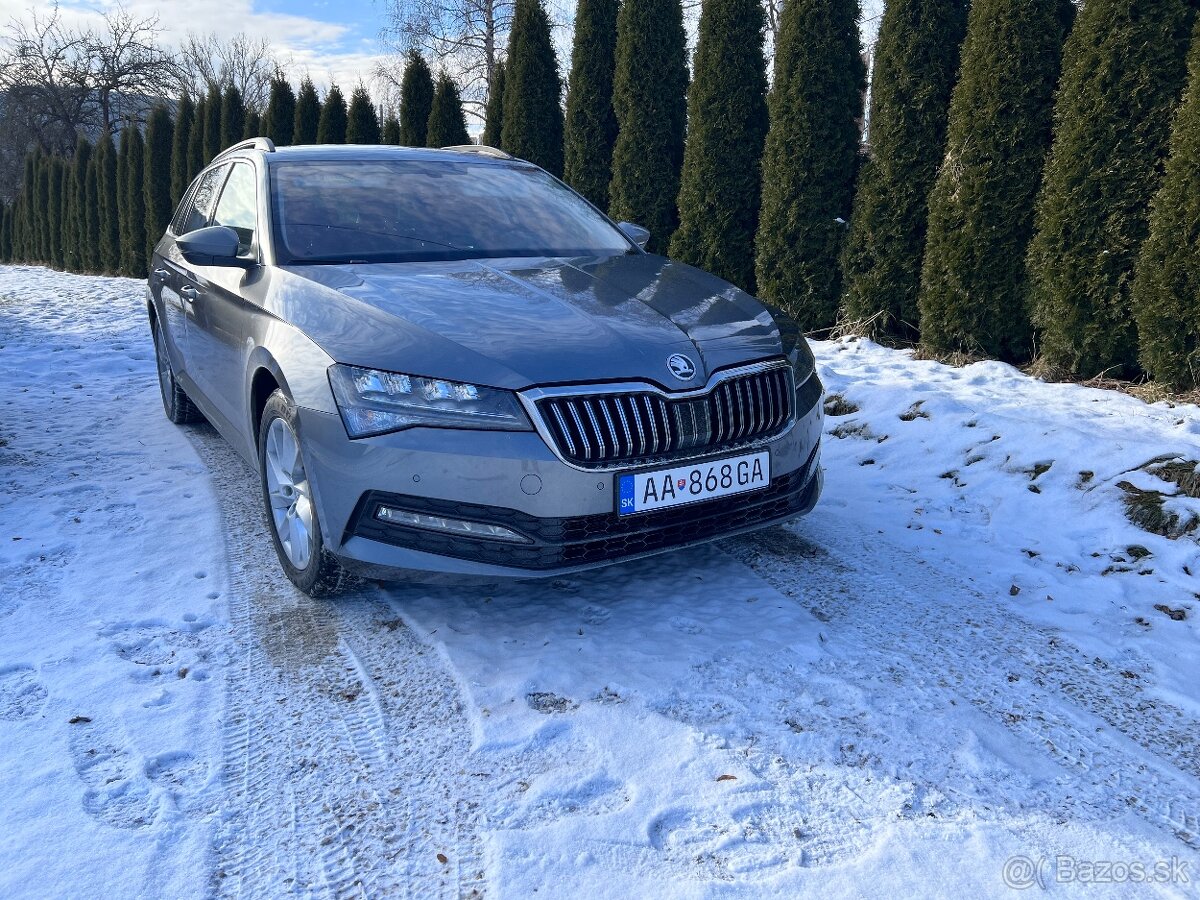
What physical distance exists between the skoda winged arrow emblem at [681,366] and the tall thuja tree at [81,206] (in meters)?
A: 31.7

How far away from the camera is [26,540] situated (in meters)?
3.85

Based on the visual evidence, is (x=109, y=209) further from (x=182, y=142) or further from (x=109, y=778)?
(x=109, y=778)

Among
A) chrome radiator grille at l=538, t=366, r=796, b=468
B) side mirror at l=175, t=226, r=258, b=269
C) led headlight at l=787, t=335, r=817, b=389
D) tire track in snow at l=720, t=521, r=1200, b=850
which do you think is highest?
side mirror at l=175, t=226, r=258, b=269

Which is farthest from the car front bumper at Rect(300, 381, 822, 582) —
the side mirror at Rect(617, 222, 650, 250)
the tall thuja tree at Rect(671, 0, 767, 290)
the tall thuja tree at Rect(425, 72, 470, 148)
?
the tall thuja tree at Rect(425, 72, 470, 148)

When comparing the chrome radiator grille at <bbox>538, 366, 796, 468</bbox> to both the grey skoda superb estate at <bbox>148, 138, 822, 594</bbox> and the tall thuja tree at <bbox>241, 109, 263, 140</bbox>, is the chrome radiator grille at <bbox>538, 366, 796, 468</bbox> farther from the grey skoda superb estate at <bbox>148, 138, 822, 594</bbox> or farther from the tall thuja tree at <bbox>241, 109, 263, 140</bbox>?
the tall thuja tree at <bbox>241, 109, 263, 140</bbox>

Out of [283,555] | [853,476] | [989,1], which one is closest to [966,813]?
[283,555]

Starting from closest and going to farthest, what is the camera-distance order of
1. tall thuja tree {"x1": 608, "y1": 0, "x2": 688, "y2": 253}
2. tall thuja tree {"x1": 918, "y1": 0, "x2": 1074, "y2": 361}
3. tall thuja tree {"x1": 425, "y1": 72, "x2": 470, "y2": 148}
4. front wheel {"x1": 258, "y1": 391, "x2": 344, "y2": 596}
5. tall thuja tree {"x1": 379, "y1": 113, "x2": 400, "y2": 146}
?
front wheel {"x1": 258, "y1": 391, "x2": 344, "y2": 596}
tall thuja tree {"x1": 918, "y1": 0, "x2": 1074, "y2": 361}
tall thuja tree {"x1": 608, "y1": 0, "x2": 688, "y2": 253}
tall thuja tree {"x1": 425, "y1": 72, "x2": 470, "y2": 148}
tall thuja tree {"x1": 379, "y1": 113, "x2": 400, "y2": 146}

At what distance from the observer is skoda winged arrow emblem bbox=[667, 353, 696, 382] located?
2.95 m

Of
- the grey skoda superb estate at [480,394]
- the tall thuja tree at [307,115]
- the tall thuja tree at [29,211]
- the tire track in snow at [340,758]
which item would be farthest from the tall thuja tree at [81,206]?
the tire track in snow at [340,758]

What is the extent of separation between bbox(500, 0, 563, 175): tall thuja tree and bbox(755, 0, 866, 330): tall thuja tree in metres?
5.08

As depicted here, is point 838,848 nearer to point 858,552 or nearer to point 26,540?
point 858,552

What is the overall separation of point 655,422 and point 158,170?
81.3 ft

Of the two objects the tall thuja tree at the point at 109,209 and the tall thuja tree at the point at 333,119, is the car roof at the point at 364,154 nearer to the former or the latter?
the tall thuja tree at the point at 333,119

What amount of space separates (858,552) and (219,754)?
251 cm
